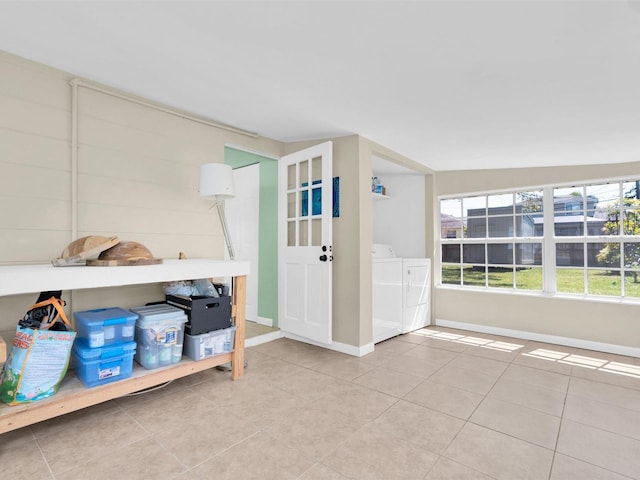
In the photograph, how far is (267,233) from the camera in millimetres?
4129

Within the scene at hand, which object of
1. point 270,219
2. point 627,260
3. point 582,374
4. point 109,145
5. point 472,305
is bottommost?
point 582,374

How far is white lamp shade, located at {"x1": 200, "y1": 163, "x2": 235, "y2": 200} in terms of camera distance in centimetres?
266

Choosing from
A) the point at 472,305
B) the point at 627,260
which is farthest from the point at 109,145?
the point at 627,260

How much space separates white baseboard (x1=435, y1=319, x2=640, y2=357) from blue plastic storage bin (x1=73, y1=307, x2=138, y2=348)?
3.71m

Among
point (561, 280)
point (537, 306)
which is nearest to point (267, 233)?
point (537, 306)

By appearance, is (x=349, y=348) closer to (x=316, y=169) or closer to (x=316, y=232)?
(x=316, y=232)

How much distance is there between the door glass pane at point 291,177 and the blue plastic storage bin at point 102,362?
2231 millimetres

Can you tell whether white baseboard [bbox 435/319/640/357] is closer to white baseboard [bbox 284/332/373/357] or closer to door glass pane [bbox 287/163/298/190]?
white baseboard [bbox 284/332/373/357]

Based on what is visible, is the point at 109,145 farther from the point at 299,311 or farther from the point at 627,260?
the point at 627,260

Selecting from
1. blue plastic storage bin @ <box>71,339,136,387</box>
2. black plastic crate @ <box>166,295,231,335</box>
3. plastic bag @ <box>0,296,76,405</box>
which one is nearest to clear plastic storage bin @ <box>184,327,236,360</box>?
black plastic crate @ <box>166,295,231,335</box>

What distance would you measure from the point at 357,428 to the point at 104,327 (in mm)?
1609

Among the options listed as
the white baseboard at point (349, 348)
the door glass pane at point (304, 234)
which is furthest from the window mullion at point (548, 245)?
the door glass pane at point (304, 234)

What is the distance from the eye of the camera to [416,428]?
1.92m

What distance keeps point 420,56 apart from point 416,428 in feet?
6.94
